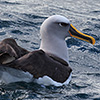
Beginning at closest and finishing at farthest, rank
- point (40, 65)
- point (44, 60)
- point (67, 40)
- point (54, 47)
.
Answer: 1. point (40, 65)
2. point (44, 60)
3. point (54, 47)
4. point (67, 40)

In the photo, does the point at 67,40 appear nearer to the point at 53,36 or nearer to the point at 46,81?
the point at 53,36

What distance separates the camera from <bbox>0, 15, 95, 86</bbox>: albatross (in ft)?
18.9

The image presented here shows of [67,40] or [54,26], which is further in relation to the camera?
[67,40]

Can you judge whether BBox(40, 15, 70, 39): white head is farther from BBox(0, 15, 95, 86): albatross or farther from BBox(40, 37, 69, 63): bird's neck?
BBox(40, 37, 69, 63): bird's neck

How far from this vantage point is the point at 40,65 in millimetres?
6023

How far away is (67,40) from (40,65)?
4.12 meters

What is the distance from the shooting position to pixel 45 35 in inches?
274

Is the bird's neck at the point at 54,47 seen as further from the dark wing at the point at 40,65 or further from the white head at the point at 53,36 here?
the dark wing at the point at 40,65

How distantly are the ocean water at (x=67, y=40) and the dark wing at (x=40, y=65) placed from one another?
26 cm

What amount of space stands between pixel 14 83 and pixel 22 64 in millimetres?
491

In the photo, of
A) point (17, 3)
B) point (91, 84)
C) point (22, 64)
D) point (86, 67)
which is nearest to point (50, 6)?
point (17, 3)

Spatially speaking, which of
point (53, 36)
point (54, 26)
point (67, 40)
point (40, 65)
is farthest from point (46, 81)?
point (67, 40)

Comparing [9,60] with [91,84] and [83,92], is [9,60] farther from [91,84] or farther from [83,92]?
[91,84]

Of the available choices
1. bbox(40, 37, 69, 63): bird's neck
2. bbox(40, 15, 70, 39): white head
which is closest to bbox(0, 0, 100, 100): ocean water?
bbox(40, 37, 69, 63): bird's neck
